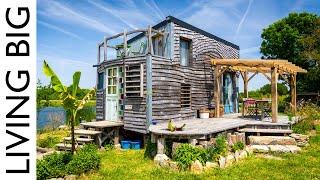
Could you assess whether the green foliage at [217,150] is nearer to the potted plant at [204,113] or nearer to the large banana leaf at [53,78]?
the large banana leaf at [53,78]

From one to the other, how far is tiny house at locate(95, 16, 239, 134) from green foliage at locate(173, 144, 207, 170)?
14.2 feet

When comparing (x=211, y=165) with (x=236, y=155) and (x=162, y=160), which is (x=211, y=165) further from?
(x=162, y=160)

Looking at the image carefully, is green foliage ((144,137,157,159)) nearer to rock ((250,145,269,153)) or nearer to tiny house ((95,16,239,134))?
tiny house ((95,16,239,134))

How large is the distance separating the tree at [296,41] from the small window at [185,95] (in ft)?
55.0

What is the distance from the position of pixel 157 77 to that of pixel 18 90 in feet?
39.8

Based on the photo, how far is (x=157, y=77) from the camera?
16.1m

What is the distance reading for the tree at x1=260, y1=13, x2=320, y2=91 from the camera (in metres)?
31.1

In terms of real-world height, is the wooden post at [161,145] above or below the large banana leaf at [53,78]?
below

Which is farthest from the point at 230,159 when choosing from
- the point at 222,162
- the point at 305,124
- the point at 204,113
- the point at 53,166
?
Answer: the point at 305,124

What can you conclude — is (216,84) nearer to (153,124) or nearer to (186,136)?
(153,124)

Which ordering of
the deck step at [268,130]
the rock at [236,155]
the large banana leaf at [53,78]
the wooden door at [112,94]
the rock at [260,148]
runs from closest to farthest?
the large banana leaf at [53,78]
the rock at [236,155]
the rock at [260,148]
the deck step at [268,130]
the wooden door at [112,94]

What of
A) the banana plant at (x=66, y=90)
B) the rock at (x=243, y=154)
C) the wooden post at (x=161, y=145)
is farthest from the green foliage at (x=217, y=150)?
the banana plant at (x=66, y=90)

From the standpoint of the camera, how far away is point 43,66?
429 inches

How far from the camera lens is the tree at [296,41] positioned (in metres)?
31.1
